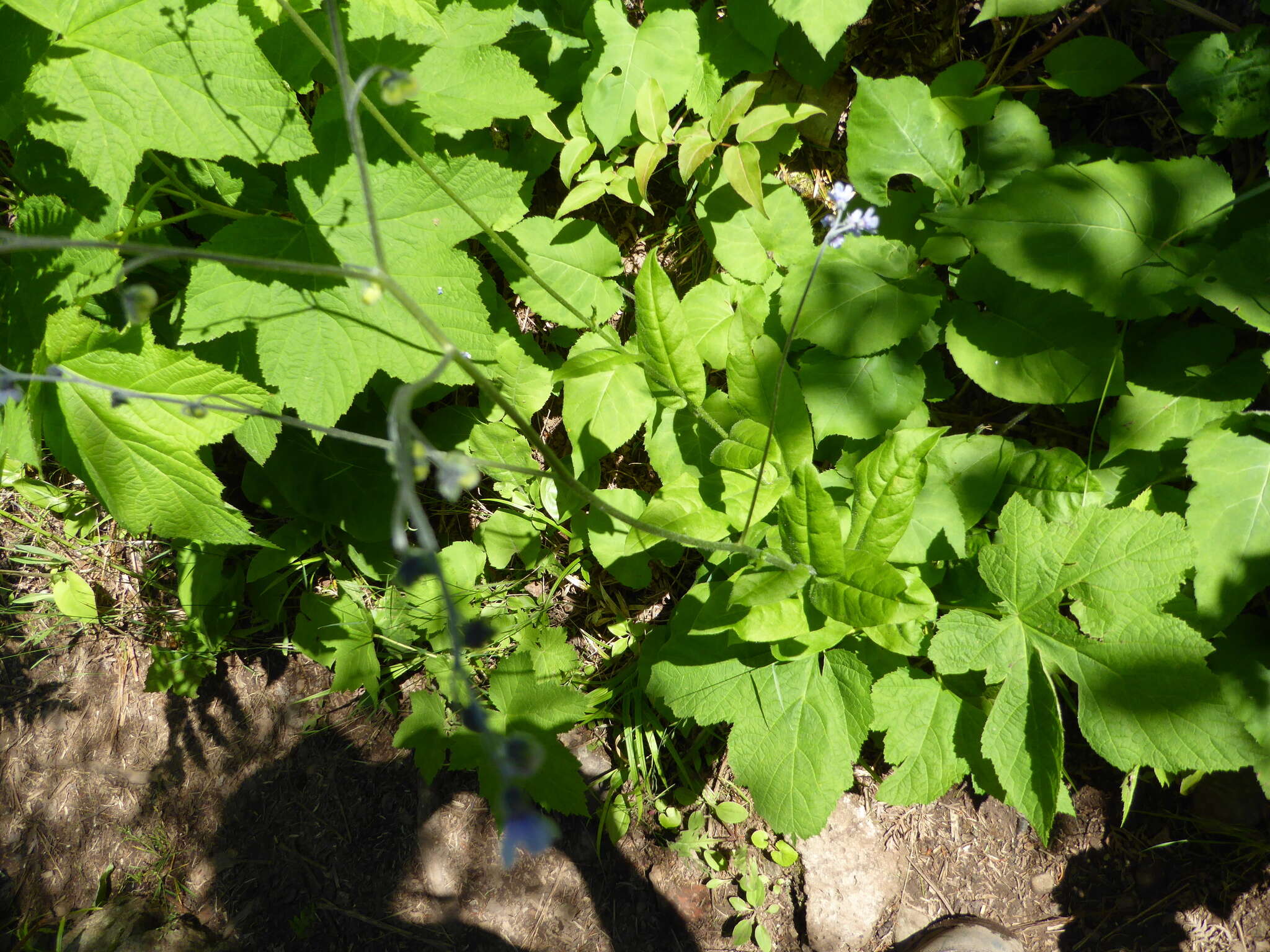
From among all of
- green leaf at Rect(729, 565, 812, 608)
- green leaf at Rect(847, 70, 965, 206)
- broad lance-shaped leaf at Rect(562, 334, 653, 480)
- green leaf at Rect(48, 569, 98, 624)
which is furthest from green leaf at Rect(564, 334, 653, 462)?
green leaf at Rect(48, 569, 98, 624)

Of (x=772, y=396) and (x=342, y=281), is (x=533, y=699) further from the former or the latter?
(x=342, y=281)

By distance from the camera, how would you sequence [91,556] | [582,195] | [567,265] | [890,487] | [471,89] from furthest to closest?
[91,556], [567,265], [582,195], [471,89], [890,487]

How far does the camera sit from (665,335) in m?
2.02

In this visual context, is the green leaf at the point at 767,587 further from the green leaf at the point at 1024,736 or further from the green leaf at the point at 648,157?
the green leaf at the point at 648,157

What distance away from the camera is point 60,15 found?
61.9 inches

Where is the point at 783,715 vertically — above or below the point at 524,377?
below

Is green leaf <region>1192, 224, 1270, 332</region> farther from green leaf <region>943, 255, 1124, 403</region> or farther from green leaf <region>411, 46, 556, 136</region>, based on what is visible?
green leaf <region>411, 46, 556, 136</region>

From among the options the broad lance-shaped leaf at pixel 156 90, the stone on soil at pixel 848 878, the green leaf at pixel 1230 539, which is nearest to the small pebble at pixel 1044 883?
the stone on soil at pixel 848 878

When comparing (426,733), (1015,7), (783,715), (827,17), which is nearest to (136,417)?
(426,733)

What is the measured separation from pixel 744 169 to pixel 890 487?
0.97 meters

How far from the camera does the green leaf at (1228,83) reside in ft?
6.33

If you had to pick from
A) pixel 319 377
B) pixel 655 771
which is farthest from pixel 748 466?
pixel 655 771

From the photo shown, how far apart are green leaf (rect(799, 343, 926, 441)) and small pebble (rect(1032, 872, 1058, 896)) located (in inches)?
70.8

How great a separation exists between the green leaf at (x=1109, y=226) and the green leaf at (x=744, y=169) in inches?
24.1
